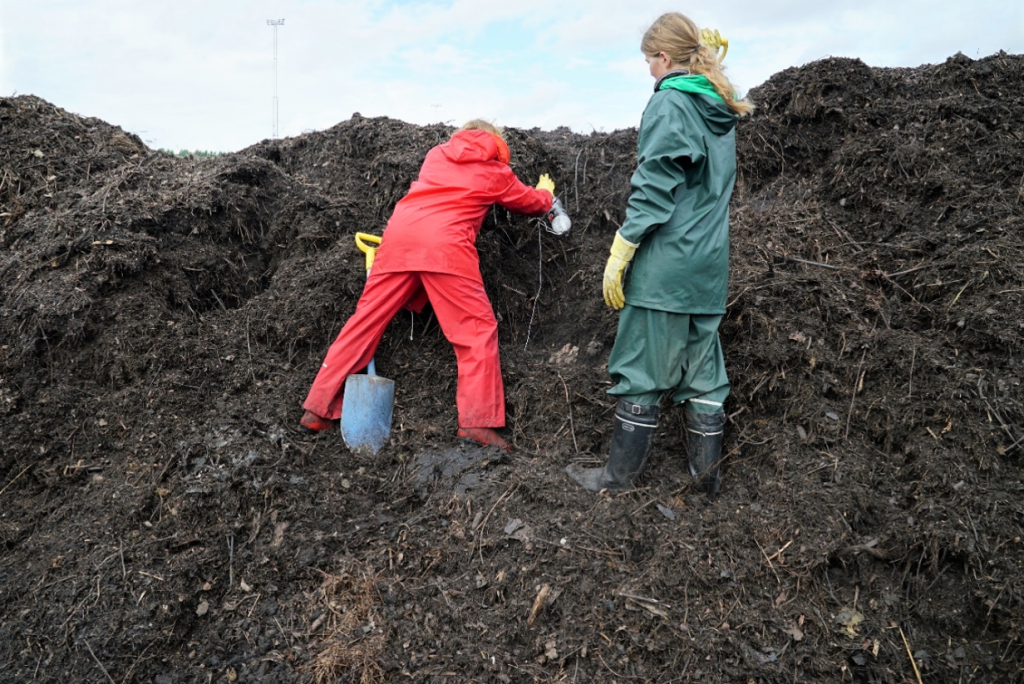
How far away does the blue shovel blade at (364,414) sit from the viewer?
12.0 feet

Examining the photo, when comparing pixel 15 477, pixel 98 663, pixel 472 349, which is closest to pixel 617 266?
pixel 472 349

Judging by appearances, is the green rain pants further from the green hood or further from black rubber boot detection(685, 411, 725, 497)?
the green hood

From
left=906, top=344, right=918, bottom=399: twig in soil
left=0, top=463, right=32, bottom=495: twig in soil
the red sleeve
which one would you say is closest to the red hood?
the red sleeve

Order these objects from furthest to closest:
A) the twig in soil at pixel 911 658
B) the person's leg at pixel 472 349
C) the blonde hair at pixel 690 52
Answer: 1. the person's leg at pixel 472 349
2. the blonde hair at pixel 690 52
3. the twig in soil at pixel 911 658

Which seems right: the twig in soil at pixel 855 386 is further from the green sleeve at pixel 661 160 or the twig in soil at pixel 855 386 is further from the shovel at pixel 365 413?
the shovel at pixel 365 413

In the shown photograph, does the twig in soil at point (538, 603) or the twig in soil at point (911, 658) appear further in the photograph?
the twig in soil at point (538, 603)

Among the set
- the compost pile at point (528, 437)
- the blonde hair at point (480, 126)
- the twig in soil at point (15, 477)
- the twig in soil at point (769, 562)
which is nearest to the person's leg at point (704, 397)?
the compost pile at point (528, 437)

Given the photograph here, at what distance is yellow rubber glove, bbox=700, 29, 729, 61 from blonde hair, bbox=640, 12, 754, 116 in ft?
0.16

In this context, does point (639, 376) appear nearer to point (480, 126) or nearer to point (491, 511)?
point (491, 511)

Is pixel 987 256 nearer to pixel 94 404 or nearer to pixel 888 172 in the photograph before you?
pixel 888 172

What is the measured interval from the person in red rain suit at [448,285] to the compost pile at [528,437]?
211 millimetres

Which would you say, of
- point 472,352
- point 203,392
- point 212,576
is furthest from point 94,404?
point 472,352

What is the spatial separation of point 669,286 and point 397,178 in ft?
8.40

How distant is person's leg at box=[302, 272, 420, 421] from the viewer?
3.73m
